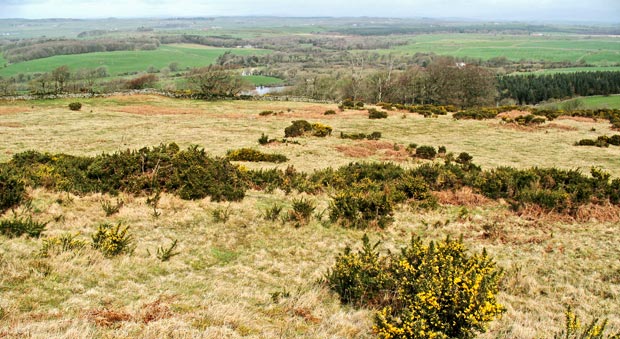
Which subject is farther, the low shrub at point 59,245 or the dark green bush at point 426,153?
the dark green bush at point 426,153

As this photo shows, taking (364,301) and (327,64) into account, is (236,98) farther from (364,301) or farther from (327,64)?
(327,64)

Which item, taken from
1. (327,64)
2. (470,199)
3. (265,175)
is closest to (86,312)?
(265,175)

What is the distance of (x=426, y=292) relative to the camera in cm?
486

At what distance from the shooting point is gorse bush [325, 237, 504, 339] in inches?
185

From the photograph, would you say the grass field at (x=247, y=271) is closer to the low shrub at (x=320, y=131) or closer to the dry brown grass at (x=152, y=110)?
the low shrub at (x=320, y=131)

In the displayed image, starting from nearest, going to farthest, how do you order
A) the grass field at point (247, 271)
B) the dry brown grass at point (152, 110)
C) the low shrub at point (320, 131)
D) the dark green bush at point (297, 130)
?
the grass field at point (247, 271) → the dark green bush at point (297, 130) → the low shrub at point (320, 131) → the dry brown grass at point (152, 110)

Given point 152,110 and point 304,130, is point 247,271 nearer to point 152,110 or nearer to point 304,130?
point 304,130

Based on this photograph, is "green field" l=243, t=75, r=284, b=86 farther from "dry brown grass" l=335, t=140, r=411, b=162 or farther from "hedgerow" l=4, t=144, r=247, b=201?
"hedgerow" l=4, t=144, r=247, b=201

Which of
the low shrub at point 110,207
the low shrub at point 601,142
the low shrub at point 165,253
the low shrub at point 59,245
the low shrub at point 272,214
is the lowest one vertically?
the low shrub at point 601,142

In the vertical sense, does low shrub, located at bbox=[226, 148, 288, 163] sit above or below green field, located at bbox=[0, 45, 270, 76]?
below

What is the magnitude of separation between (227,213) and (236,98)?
4277 centimetres

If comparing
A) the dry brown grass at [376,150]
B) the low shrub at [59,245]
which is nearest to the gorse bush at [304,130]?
the dry brown grass at [376,150]

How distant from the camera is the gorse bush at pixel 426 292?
4.69 metres

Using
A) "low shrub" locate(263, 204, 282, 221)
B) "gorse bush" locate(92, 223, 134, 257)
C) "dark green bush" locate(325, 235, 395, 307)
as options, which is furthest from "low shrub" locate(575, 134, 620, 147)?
"gorse bush" locate(92, 223, 134, 257)
